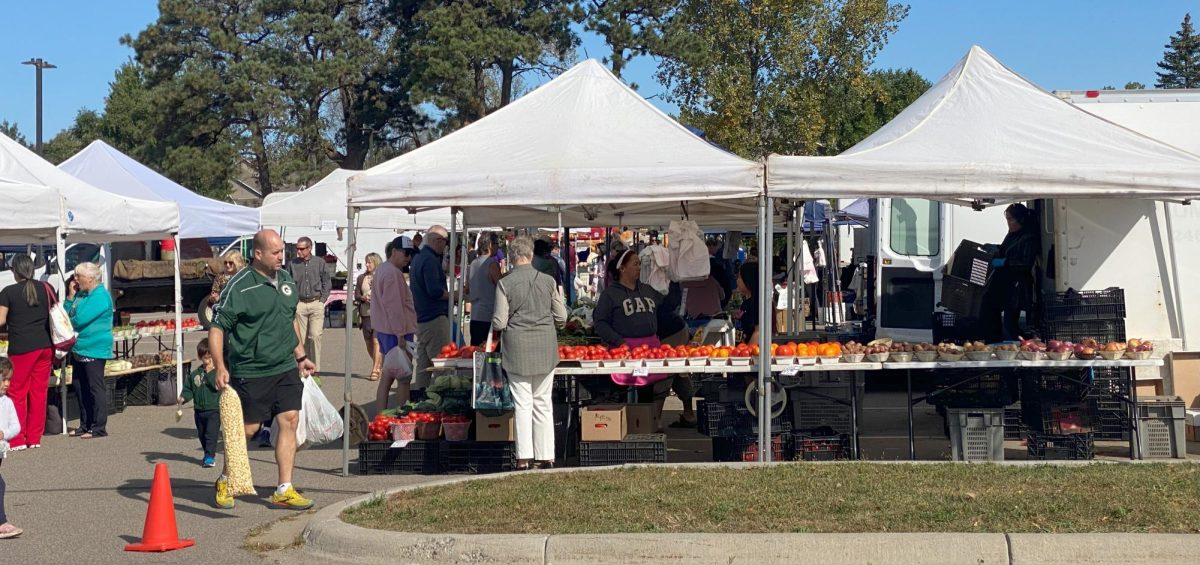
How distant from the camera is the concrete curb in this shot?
6.81 meters

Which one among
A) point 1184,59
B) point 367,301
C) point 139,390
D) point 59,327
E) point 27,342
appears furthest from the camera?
point 1184,59

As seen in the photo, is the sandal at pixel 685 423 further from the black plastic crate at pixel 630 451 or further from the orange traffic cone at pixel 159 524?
the orange traffic cone at pixel 159 524

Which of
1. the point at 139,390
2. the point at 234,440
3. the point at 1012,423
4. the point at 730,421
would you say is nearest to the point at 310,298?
the point at 139,390

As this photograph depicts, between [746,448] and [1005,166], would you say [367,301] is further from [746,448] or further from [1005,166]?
[1005,166]

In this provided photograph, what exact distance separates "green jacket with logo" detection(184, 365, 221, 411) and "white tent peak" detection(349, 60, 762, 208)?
6.60 ft

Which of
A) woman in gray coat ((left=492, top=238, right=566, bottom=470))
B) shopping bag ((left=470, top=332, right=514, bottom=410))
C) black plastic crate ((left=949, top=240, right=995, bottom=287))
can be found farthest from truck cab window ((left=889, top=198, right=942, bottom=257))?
shopping bag ((left=470, top=332, right=514, bottom=410))

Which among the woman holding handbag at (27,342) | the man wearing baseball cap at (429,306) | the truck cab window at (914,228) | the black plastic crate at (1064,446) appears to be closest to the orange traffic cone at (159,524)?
the woman holding handbag at (27,342)

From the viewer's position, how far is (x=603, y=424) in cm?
1051

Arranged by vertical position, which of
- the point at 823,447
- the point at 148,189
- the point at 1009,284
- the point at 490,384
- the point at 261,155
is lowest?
the point at 823,447

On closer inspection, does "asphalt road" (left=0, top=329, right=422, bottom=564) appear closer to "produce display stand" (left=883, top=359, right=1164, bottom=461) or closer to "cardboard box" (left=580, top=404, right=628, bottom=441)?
"cardboard box" (left=580, top=404, right=628, bottom=441)

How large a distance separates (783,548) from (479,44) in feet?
126

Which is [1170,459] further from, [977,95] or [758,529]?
[758,529]

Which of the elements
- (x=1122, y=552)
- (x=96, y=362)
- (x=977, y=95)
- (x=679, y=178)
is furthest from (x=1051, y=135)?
(x=96, y=362)

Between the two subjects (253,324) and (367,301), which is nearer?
(253,324)
